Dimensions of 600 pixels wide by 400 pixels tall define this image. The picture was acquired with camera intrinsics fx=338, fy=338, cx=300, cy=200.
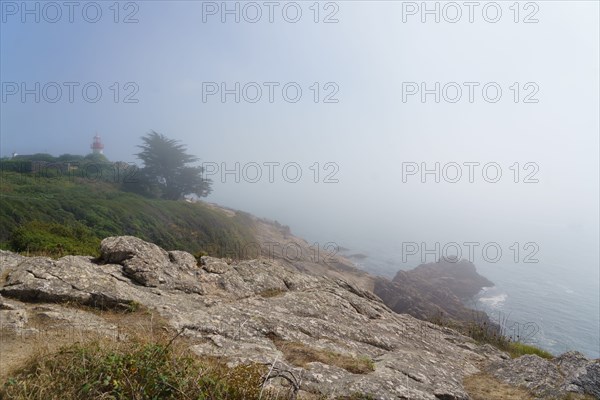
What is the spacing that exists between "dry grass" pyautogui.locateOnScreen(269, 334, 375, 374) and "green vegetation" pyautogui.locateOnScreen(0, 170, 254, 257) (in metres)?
Answer: 9.56

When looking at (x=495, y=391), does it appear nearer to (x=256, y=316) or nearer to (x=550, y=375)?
(x=550, y=375)

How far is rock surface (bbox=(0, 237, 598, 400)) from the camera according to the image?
6.08 m

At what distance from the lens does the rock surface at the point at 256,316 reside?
6.08 meters

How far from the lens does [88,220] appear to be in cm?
2228

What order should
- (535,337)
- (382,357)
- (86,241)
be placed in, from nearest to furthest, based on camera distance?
(382,357) → (86,241) → (535,337)

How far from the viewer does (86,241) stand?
1488 centimetres

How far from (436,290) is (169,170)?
41.6m

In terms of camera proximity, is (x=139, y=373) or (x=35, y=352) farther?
(x=35, y=352)

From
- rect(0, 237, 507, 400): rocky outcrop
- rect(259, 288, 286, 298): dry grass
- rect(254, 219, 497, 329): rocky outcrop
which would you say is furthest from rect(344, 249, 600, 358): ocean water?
rect(259, 288, 286, 298): dry grass

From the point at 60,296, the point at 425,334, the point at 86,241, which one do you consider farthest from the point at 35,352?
the point at 86,241

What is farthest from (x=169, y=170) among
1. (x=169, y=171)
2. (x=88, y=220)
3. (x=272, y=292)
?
(x=272, y=292)

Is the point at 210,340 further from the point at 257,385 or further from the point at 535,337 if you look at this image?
the point at 535,337

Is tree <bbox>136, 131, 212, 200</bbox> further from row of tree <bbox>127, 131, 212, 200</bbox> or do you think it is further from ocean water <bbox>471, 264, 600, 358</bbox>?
ocean water <bbox>471, 264, 600, 358</bbox>

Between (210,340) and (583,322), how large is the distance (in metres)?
61.3
